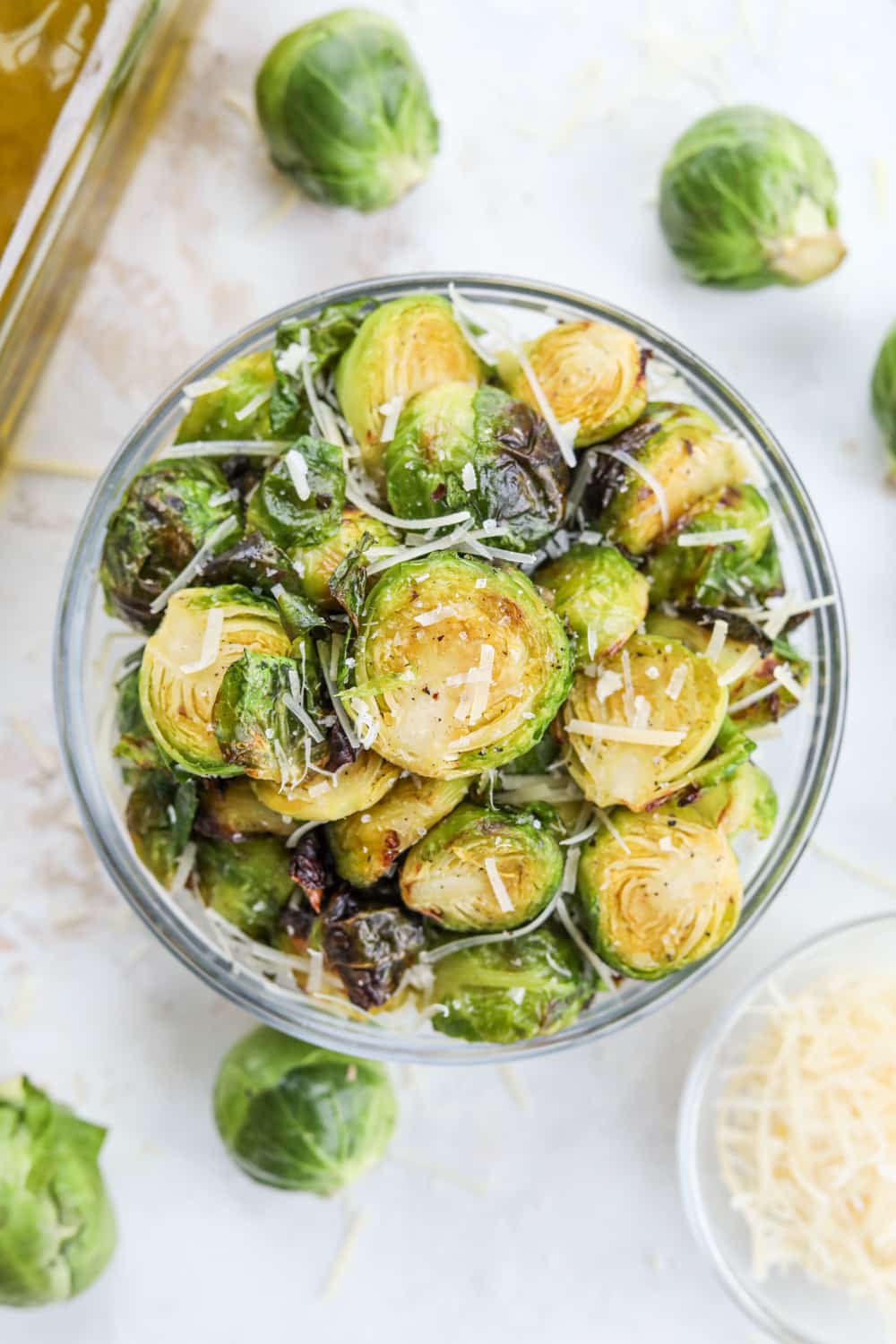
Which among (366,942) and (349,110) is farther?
(349,110)

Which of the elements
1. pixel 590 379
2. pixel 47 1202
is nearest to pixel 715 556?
pixel 590 379

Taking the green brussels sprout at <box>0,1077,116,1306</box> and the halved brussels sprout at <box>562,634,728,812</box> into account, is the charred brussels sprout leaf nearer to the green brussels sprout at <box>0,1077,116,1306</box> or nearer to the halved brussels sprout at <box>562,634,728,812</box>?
the halved brussels sprout at <box>562,634,728,812</box>

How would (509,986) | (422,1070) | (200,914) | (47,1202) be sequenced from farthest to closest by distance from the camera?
(422,1070)
(47,1202)
(200,914)
(509,986)

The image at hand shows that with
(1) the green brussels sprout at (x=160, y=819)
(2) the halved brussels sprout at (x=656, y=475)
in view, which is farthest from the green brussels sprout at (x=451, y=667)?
(1) the green brussels sprout at (x=160, y=819)

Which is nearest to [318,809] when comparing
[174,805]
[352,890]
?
[352,890]

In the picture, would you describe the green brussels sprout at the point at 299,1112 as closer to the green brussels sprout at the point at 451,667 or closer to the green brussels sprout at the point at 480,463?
the green brussels sprout at the point at 451,667

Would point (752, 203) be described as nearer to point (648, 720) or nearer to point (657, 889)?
point (648, 720)

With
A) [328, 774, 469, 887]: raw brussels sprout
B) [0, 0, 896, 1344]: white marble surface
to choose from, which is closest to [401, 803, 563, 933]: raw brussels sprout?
[328, 774, 469, 887]: raw brussels sprout
